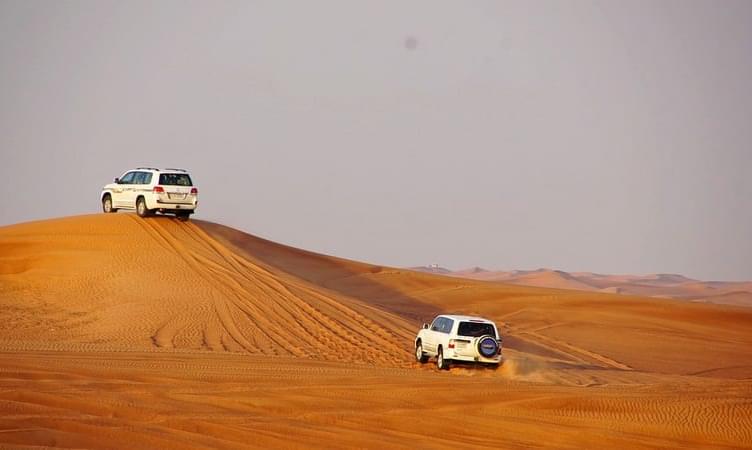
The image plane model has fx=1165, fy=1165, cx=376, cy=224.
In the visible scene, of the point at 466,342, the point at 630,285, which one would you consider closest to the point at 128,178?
the point at 466,342

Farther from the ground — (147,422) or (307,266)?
(307,266)

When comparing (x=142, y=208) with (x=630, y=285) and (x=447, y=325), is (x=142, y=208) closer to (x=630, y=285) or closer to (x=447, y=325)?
(x=447, y=325)

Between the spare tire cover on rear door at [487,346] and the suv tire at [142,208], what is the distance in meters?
19.1

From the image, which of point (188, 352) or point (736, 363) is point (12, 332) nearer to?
point (188, 352)

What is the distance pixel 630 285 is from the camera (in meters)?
173

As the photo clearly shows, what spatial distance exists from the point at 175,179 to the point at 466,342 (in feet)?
56.2

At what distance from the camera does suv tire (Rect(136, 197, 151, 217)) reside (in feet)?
146

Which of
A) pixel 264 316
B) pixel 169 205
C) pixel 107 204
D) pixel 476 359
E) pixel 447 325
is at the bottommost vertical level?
pixel 476 359

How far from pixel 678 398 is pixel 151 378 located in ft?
33.4

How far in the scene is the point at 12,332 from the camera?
34.6 m

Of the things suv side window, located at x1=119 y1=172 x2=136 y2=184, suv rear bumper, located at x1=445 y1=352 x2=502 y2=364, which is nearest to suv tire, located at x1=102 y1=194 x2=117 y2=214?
suv side window, located at x1=119 y1=172 x2=136 y2=184

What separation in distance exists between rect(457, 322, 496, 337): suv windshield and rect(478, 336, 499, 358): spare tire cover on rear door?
0.48 m

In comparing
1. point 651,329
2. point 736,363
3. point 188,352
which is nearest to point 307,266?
point 651,329

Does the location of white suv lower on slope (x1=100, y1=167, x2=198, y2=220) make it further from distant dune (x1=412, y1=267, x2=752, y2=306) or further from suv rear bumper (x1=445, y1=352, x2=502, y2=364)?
distant dune (x1=412, y1=267, x2=752, y2=306)
